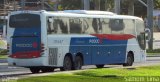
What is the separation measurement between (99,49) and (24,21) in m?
4.88

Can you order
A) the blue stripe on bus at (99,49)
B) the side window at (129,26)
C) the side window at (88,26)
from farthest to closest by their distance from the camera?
the side window at (129,26) → the side window at (88,26) → the blue stripe on bus at (99,49)

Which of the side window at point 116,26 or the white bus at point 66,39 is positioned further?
the side window at point 116,26

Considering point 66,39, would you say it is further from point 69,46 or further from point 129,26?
point 129,26

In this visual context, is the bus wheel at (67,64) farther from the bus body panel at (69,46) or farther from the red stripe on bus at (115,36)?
the red stripe on bus at (115,36)

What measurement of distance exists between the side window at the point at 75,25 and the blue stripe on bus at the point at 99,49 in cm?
39

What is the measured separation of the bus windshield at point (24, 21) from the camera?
24953 millimetres

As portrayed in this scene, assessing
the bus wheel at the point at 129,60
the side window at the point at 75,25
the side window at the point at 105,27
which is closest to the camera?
the side window at the point at 75,25

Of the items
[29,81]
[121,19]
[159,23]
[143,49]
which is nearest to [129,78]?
[29,81]

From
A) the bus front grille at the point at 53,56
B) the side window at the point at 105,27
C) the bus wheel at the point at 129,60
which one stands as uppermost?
the side window at the point at 105,27

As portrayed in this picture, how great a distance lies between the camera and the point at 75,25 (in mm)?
26906

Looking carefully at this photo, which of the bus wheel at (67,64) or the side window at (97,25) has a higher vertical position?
the side window at (97,25)

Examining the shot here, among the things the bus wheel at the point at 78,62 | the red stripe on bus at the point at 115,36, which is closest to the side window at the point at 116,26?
the red stripe on bus at the point at 115,36

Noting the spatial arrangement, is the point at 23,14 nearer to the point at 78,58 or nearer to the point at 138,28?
the point at 78,58

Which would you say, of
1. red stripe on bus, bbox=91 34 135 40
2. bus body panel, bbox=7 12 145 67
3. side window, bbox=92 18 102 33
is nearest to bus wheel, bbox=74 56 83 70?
bus body panel, bbox=7 12 145 67
